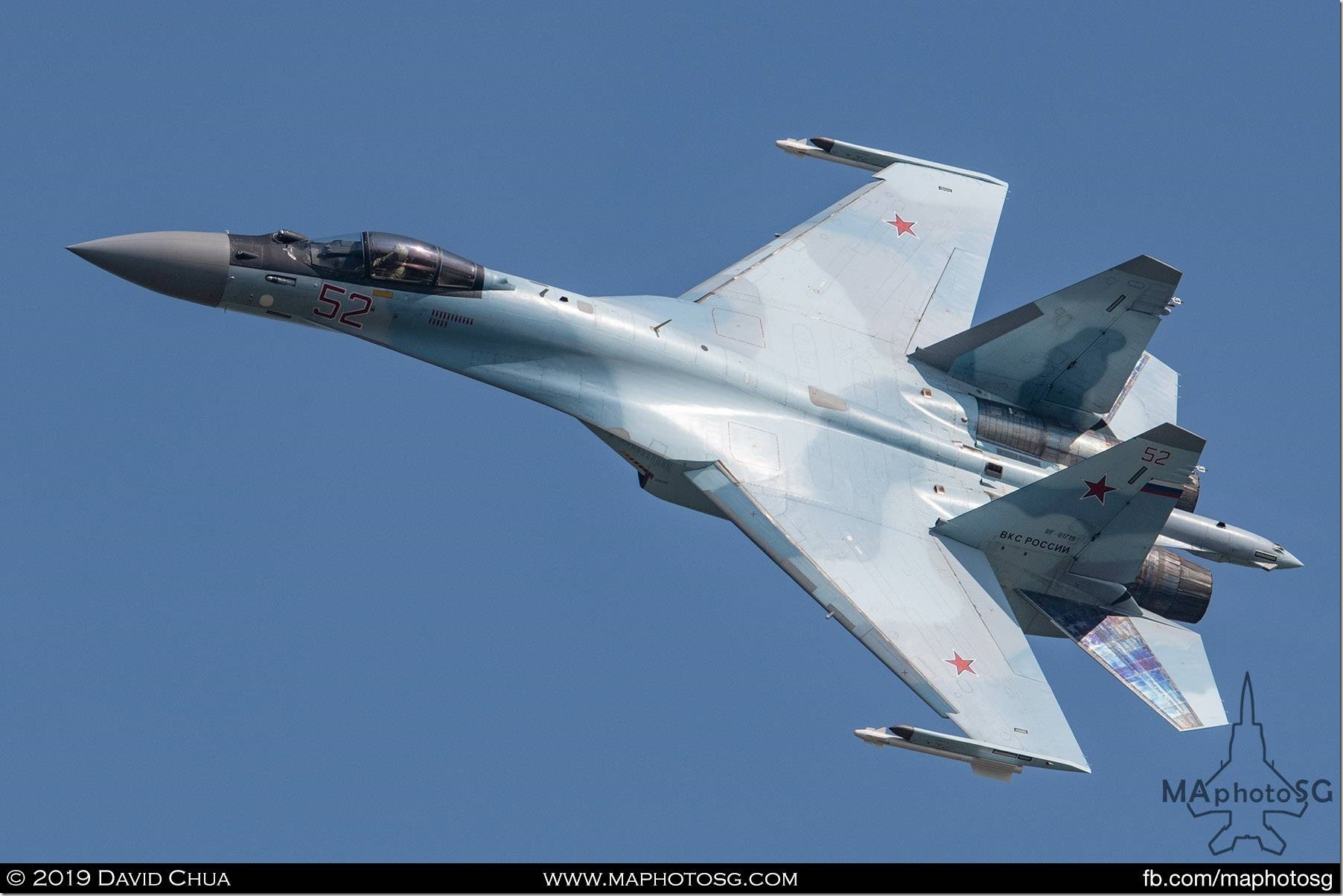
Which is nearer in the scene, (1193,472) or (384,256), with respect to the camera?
(384,256)

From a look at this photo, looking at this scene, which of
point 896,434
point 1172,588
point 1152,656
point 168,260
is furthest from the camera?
point 896,434

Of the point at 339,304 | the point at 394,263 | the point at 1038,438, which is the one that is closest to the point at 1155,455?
the point at 1038,438

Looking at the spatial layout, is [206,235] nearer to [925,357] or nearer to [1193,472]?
[925,357]

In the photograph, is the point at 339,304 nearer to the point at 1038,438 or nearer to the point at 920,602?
the point at 920,602

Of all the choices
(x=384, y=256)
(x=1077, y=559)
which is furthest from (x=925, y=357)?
(x=384, y=256)

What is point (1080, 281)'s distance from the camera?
31.8 meters

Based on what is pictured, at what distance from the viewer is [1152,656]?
30.7m

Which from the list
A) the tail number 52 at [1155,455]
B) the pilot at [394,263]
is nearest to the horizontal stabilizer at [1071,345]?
the tail number 52 at [1155,455]

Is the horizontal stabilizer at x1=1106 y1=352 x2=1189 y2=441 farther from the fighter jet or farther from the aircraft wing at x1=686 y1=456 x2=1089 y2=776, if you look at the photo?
the aircraft wing at x1=686 y1=456 x2=1089 y2=776

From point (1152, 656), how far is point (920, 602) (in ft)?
13.3

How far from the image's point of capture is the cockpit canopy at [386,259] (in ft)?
96.2

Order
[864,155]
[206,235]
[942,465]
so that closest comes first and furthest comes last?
[206,235], [942,465], [864,155]

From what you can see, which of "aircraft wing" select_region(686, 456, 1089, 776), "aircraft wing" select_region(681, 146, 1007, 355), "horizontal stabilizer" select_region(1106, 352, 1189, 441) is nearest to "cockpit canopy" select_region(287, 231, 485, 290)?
"aircraft wing" select_region(681, 146, 1007, 355)

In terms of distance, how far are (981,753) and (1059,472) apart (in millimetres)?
4656
